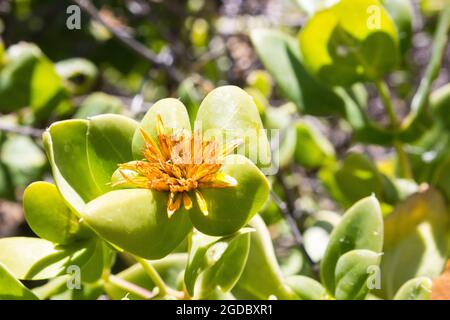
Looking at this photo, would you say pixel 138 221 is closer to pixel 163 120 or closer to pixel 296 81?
pixel 163 120

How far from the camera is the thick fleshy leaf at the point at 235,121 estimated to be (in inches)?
31.1

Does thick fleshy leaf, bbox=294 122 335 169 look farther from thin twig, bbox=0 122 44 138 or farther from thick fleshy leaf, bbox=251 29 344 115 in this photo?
thin twig, bbox=0 122 44 138

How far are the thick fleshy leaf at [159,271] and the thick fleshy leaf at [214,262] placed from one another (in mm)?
129

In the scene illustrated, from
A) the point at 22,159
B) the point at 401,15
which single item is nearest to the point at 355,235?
the point at 401,15

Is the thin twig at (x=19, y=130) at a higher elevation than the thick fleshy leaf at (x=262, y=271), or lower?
higher

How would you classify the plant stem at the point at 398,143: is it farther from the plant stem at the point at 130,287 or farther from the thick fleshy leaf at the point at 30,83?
the thick fleshy leaf at the point at 30,83

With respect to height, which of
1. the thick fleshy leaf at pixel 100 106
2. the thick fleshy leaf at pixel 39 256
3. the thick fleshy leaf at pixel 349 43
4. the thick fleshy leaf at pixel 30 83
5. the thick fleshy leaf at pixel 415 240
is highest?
the thick fleshy leaf at pixel 349 43

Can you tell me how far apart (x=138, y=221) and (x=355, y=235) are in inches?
12.4

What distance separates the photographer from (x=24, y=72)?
146 centimetres

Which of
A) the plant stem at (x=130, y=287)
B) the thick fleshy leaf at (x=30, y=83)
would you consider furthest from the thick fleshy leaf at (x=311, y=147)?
the plant stem at (x=130, y=287)

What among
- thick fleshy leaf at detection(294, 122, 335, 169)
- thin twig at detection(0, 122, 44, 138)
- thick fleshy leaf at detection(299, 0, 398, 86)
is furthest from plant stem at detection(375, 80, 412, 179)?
thin twig at detection(0, 122, 44, 138)

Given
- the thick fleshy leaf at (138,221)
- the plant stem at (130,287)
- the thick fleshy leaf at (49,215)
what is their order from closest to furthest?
1. the thick fleshy leaf at (138,221)
2. the thick fleshy leaf at (49,215)
3. the plant stem at (130,287)

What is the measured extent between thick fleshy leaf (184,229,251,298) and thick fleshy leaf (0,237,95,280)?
14 cm

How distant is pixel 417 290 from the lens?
0.87 m
